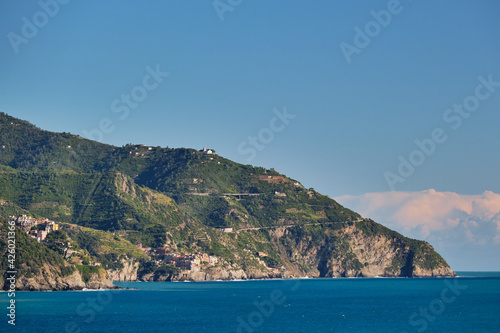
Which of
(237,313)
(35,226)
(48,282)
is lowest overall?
(48,282)

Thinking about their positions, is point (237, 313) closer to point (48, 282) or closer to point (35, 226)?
point (48, 282)

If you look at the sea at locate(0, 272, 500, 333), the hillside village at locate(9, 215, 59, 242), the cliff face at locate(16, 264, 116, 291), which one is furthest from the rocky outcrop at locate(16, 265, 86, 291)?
the hillside village at locate(9, 215, 59, 242)

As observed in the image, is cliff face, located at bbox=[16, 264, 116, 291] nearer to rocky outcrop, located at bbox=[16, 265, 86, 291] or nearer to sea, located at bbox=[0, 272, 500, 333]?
rocky outcrop, located at bbox=[16, 265, 86, 291]

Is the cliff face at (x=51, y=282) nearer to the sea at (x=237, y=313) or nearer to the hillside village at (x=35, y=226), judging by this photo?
the sea at (x=237, y=313)

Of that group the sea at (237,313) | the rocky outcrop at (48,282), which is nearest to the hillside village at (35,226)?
the rocky outcrop at (48,282)

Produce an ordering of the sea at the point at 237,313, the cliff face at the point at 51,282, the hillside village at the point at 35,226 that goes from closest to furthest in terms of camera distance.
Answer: the sea at the point at 237,313, the cliff face at the point at 51,282, the hillside village at the point at 35,226

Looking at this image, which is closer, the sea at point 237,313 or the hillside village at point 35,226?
the sea at point 237,313

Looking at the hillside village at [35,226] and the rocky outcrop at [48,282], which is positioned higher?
the hillside village at [35,226]

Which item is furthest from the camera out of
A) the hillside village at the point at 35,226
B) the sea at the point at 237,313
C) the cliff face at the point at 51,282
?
the hillside village at the point at 35,226

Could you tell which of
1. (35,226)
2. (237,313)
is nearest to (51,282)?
(35,226)

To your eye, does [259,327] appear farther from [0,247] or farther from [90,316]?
[0,247]

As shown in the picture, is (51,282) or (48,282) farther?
(51,282)
